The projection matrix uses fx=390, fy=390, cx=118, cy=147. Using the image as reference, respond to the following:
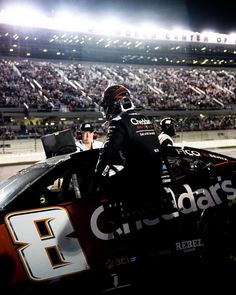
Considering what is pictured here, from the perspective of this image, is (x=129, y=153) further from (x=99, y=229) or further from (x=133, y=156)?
(x=99, y=229)

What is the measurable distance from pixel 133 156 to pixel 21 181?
1.03m

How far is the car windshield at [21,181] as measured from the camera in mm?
3209

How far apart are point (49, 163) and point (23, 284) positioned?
3.60 ft

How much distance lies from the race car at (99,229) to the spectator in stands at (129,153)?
86 mm

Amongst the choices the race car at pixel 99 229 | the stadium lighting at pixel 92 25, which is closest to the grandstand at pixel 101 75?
the stadium lighting at pixel 92 25

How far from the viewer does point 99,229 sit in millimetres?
3186

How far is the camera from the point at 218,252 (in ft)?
12.0

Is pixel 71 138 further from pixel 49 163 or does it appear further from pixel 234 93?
pixel 234 93

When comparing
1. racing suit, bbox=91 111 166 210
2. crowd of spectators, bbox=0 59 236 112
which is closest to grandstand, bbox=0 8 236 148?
crowd of spectators, bbox=0 59 236 112

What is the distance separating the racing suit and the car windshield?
0.51 metres

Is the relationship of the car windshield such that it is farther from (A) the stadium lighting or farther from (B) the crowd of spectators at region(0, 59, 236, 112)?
(A) the stadium lighting

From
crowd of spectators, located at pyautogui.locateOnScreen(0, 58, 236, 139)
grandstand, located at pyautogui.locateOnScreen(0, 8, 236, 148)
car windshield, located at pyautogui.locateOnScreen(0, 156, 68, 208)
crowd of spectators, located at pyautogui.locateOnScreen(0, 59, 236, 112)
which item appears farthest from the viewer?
crowd of spectators, located at pyautogui.locateOnScreen(0, 59, 236, 112)

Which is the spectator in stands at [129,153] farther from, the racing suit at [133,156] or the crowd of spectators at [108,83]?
the crowd of spectators at [108,83]

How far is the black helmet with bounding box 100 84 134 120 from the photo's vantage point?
3.29 meters
